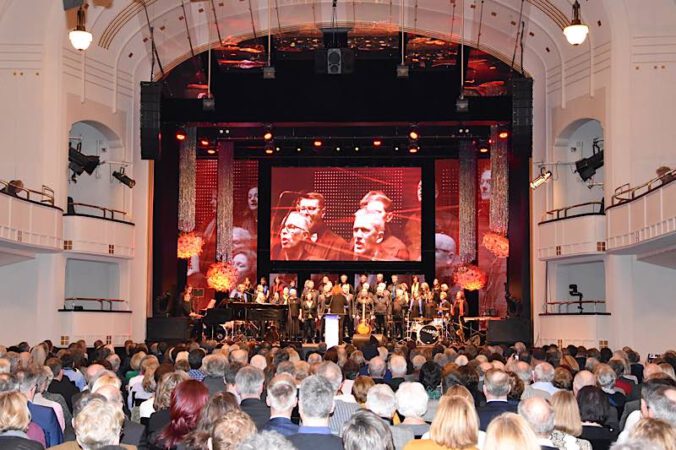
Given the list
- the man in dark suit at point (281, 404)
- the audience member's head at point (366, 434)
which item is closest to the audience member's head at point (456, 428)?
the audience member's head at point (366, 434)

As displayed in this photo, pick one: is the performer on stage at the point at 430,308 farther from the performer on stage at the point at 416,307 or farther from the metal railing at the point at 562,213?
the metal railing at the point at 562,213

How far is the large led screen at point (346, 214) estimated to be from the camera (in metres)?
32.3

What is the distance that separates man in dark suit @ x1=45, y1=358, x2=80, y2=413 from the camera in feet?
32.1

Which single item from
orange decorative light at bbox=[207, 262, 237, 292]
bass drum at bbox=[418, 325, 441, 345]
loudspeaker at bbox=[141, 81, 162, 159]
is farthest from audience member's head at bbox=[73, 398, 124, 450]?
orange decorative light at bbox=[207, 262, 237, 292]

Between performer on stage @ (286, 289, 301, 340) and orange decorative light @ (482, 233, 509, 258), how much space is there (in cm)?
602

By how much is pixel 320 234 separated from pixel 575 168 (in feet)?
33.0

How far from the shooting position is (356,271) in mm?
32438

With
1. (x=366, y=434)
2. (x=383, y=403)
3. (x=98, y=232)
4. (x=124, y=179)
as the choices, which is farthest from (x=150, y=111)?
(x=366, y=434)

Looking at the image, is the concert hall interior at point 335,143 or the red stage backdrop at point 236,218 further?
the red stage backdrop at point 236,218

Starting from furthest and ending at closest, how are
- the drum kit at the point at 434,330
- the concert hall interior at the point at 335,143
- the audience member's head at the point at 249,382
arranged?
the drum kit at the point at 434,330
the concert hall interior at the point at 335,143
the audience member's head at the point at 249,382

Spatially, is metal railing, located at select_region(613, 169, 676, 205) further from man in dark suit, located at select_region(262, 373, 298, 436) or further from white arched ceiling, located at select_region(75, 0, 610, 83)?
man in dark suit, located at select_region(262, 373, 298, 436)

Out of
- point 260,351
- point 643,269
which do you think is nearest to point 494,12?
point 643,269

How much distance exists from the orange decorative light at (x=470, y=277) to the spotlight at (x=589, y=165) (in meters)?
7.65

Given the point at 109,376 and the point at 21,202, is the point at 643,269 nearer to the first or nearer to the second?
the point at 21,202
